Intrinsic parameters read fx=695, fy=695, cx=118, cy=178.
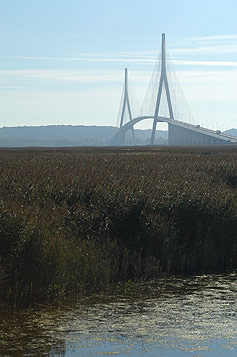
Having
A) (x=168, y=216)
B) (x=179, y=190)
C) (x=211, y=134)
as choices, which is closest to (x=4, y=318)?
(x=168, y=216)

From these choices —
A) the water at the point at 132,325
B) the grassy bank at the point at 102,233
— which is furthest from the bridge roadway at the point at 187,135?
the water at the point at 132,325

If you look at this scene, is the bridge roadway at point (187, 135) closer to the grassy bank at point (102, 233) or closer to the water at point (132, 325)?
the grassy bank at point (102, 233)

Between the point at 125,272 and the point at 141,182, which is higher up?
the point at 141,182

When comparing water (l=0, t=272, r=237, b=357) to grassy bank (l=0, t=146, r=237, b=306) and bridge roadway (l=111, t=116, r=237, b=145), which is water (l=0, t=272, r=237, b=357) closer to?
grassy bank (l=0, t=146, r=237, b=306)

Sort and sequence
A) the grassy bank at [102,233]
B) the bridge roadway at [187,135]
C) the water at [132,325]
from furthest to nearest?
the bridge roadway at [187,135] < the grassy bank at [102,233] < the water at [132,325]

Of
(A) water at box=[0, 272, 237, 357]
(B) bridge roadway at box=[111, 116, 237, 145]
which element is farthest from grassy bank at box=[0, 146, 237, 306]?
(B) bridge roadway at box=[111, 116, 237, 145]

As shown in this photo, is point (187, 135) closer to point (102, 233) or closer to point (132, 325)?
point (102, 233)

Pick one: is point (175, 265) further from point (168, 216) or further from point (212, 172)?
point (212, 172)

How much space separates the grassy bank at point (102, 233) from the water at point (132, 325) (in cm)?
68

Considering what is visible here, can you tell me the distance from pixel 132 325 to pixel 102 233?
501 centimetres

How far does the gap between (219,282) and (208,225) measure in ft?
10.7

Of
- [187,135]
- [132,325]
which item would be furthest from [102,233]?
[187,135]

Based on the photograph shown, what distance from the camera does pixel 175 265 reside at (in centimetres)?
1816

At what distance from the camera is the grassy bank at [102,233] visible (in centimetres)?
1398
